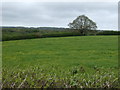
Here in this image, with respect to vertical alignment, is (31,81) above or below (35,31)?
below

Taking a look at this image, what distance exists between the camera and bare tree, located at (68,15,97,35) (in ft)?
97.3

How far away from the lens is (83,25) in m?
29.8

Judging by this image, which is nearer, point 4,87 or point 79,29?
point 4,87

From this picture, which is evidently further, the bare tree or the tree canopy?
the bare tree

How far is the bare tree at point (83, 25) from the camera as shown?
2965cm

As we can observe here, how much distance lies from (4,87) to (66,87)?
3.24 ft

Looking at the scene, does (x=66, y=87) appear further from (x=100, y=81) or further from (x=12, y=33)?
(x=12, y=33)

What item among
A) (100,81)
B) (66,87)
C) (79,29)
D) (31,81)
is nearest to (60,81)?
(66,87)

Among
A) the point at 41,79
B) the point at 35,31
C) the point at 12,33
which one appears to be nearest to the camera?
the point at 41,79

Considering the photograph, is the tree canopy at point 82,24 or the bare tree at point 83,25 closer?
the tree canopy at point 82,24

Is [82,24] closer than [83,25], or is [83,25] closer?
[83,25]

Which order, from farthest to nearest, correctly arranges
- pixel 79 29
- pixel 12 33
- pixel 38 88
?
pixel 79 29, pixel 12 33, pixel 38 88

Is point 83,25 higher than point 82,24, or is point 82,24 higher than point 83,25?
point 82,24

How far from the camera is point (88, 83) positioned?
2.88 meters
